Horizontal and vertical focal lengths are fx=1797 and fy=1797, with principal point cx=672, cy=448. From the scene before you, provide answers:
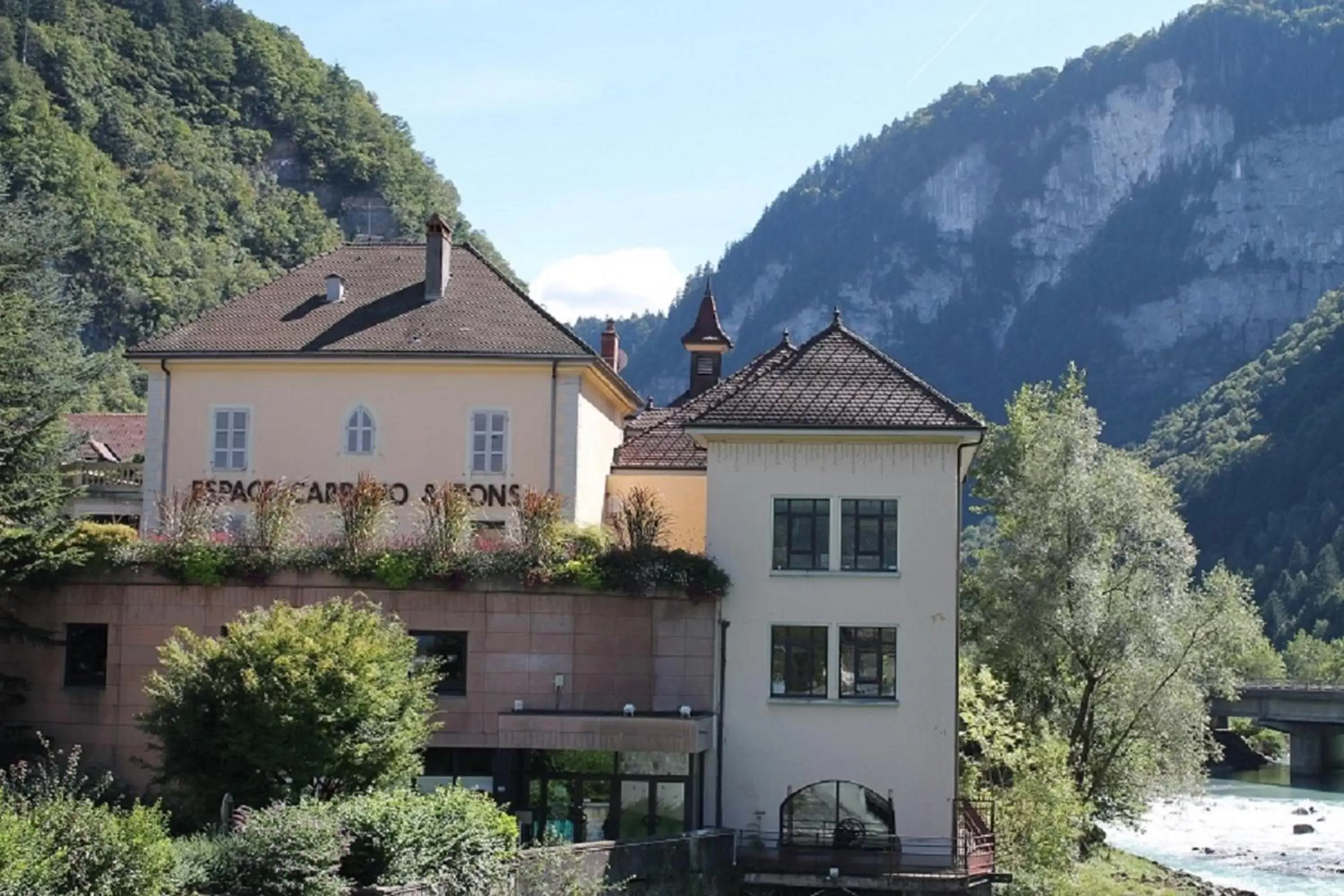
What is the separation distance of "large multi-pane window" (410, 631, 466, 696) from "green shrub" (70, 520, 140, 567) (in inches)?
238

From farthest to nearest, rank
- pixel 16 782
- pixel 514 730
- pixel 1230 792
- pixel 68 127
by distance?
pixel 68 127 < pixel 1230 792 < pixel 514 730 < pixel 16 782

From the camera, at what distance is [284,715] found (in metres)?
28.4

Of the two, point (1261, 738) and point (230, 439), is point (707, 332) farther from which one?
point (1261, 738)

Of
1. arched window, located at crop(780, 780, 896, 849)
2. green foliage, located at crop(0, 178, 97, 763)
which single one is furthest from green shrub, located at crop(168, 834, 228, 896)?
arched window, located at crop(780, 780, 896, 849)

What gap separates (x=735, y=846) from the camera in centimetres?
3447

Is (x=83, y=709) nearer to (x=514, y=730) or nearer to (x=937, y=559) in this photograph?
(x=514, y=730)

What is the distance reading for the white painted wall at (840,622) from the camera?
3562 centimetres

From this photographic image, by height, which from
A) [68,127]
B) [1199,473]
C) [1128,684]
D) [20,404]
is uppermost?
[68,127]

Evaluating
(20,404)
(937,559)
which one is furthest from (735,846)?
(20,404)

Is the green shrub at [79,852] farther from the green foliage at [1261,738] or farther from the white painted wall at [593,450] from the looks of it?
the green foliage at [1261,738]

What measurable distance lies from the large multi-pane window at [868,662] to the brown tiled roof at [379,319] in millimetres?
9186

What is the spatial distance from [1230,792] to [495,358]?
53.2 m

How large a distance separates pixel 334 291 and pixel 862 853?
62.4ft

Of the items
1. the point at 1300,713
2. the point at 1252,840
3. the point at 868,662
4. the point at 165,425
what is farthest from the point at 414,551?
the point at 1300,713
